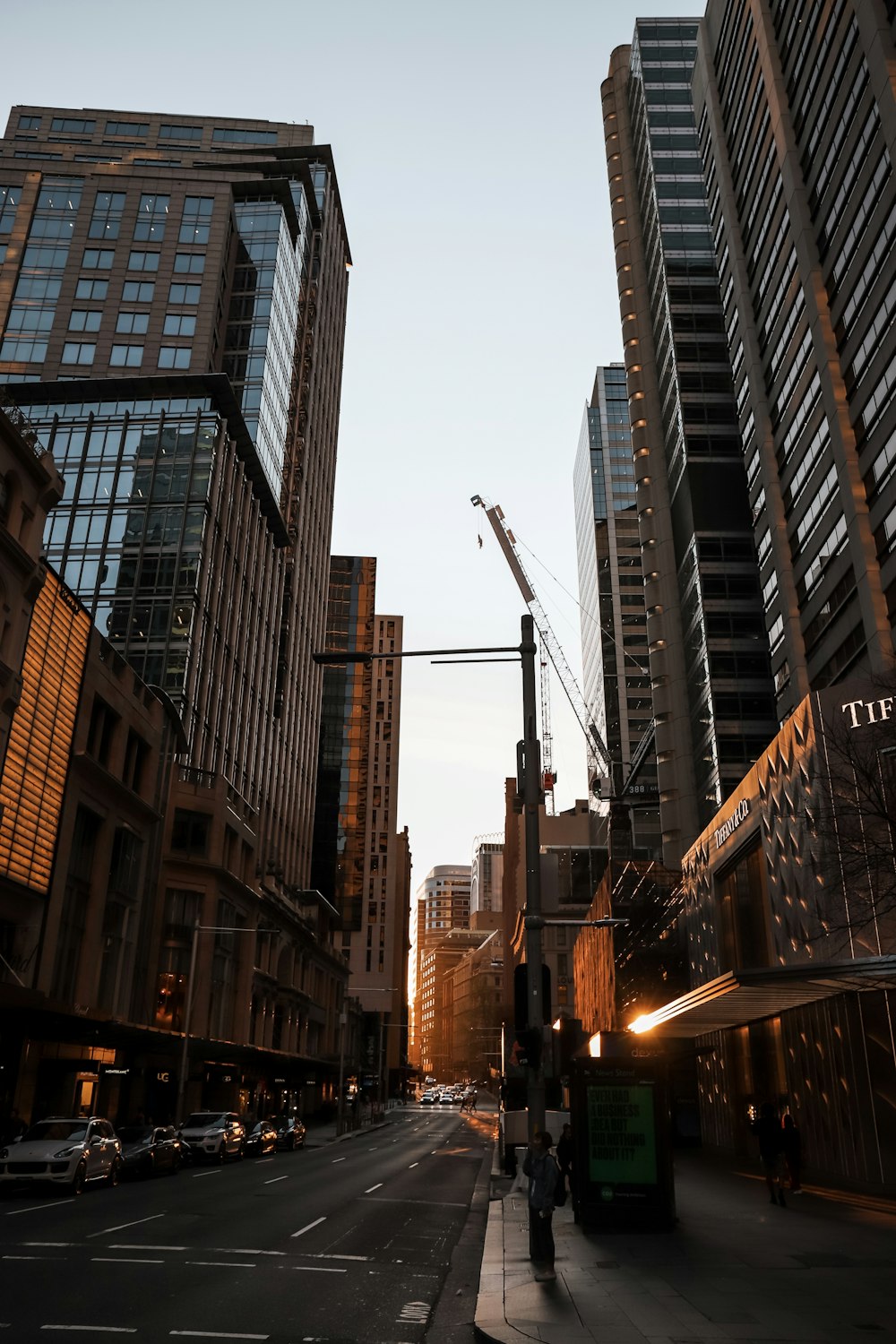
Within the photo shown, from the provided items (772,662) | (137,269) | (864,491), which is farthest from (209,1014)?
(137,269)

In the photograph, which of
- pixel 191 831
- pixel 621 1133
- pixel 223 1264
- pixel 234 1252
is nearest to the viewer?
pixel 223 1264

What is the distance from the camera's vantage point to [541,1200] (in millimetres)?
12562

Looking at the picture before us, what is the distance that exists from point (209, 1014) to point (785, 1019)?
37059 millimetres

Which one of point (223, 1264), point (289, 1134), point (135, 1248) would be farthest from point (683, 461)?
point (223, 1264)

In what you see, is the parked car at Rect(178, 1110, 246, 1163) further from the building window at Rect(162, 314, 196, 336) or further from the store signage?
the building window at Rect(162, 314, 196, 336)

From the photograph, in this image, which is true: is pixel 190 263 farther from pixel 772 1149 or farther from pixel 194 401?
pixel 772 1149

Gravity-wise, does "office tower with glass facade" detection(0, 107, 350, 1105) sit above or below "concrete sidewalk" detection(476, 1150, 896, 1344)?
above

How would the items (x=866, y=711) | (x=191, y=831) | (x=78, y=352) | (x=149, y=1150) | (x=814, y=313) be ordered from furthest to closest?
(x=78, y=352) → (x=814, y=313) → (x=191, y=831) → (x=149, y=1150) → (x=866, y=711)

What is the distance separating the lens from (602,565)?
14775cm

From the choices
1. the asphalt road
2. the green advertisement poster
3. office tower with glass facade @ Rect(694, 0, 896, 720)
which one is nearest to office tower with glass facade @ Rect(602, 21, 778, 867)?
office tower with glass facade @ Rect(694, 0, 896, 720)

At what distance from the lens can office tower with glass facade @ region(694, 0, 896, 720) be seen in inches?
2068

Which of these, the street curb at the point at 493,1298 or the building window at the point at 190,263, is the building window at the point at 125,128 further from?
the street curb at the point at 493,1298

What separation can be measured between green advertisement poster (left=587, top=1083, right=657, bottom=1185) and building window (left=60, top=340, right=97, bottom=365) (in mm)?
81385

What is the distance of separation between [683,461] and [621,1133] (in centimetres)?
7316
